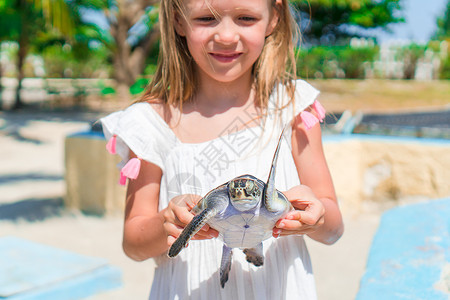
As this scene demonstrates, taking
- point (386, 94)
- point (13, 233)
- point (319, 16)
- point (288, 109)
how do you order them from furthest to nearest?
1. point (319, 16)
2. point (386, 94)
3. point (13, 233)
4. point (288, 109)

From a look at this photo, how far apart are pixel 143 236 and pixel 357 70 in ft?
62.7

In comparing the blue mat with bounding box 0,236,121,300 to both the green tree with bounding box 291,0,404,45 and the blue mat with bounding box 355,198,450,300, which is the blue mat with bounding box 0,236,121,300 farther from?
the green tree with bounding box 291,0,404,45

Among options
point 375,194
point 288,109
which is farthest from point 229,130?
point 375,194

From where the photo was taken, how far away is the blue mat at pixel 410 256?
129 cm

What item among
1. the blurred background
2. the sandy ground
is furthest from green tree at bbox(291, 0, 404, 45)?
the sandy ground

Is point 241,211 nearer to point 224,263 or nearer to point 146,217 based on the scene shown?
point 224,263

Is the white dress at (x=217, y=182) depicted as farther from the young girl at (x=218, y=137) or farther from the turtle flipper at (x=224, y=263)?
the turtle flipper at (x=224, y=263)

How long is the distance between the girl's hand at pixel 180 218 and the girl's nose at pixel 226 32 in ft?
1.25

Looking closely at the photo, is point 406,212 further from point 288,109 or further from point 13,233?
point 13,233

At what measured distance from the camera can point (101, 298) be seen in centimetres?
312

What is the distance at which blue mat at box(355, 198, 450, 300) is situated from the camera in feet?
4.22

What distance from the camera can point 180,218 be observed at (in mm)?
921

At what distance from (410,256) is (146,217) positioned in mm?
884

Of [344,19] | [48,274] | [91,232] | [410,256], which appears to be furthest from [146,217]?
[344,19]
